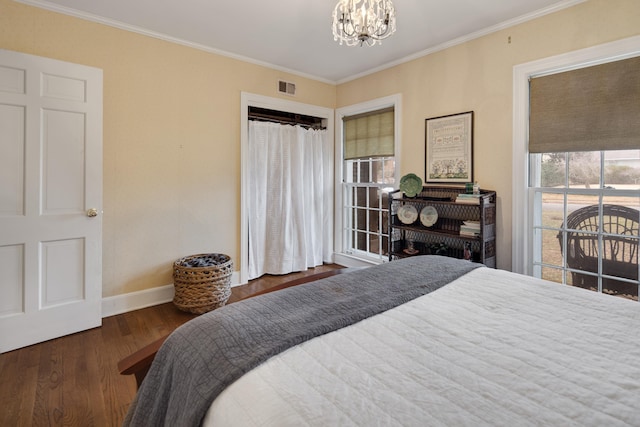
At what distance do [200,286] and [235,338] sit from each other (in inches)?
80.9

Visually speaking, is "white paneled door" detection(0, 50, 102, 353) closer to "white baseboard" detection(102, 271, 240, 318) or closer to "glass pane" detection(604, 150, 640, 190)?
"white baseboard" detection(102, 271, 240, 318)

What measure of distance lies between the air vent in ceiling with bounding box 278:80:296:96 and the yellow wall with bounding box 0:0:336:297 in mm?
227

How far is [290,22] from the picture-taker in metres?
2.80

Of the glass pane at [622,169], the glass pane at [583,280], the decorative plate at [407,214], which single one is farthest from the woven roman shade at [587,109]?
the decorative plate at [407,214]

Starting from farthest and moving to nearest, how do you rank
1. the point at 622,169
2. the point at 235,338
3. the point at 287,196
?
1. the point at 287,196
2. the point at 622,169
3. the point at 235,338

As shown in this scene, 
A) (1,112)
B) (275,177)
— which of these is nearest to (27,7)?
(1,112)

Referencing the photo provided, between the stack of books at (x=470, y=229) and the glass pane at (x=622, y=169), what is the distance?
0.91 metres

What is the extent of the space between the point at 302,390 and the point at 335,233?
3748 millimetres

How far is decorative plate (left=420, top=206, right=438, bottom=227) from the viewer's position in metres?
3.20

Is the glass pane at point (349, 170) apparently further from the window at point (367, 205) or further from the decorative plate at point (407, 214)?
the decorative plate at point (407, 214)

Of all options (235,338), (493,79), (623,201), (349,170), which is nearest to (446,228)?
(623,201)

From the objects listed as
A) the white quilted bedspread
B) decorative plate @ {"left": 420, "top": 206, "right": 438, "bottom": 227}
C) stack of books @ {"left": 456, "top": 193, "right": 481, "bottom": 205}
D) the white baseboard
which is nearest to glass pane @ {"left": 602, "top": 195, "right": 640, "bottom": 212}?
stack of books @ {"left": 456, "top": 193, "right": 481, "bottom": 205}

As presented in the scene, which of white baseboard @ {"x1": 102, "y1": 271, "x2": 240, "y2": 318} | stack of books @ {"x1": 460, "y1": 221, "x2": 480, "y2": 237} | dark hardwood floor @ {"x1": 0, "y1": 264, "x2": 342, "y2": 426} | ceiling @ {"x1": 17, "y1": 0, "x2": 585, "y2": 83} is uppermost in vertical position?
ceiling @ {"x1": 17, "y1": 0, "x2": 585, "y2": 83}

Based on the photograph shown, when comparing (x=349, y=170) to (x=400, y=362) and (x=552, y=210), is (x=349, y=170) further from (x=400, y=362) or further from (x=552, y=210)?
(x=400, y=362)
